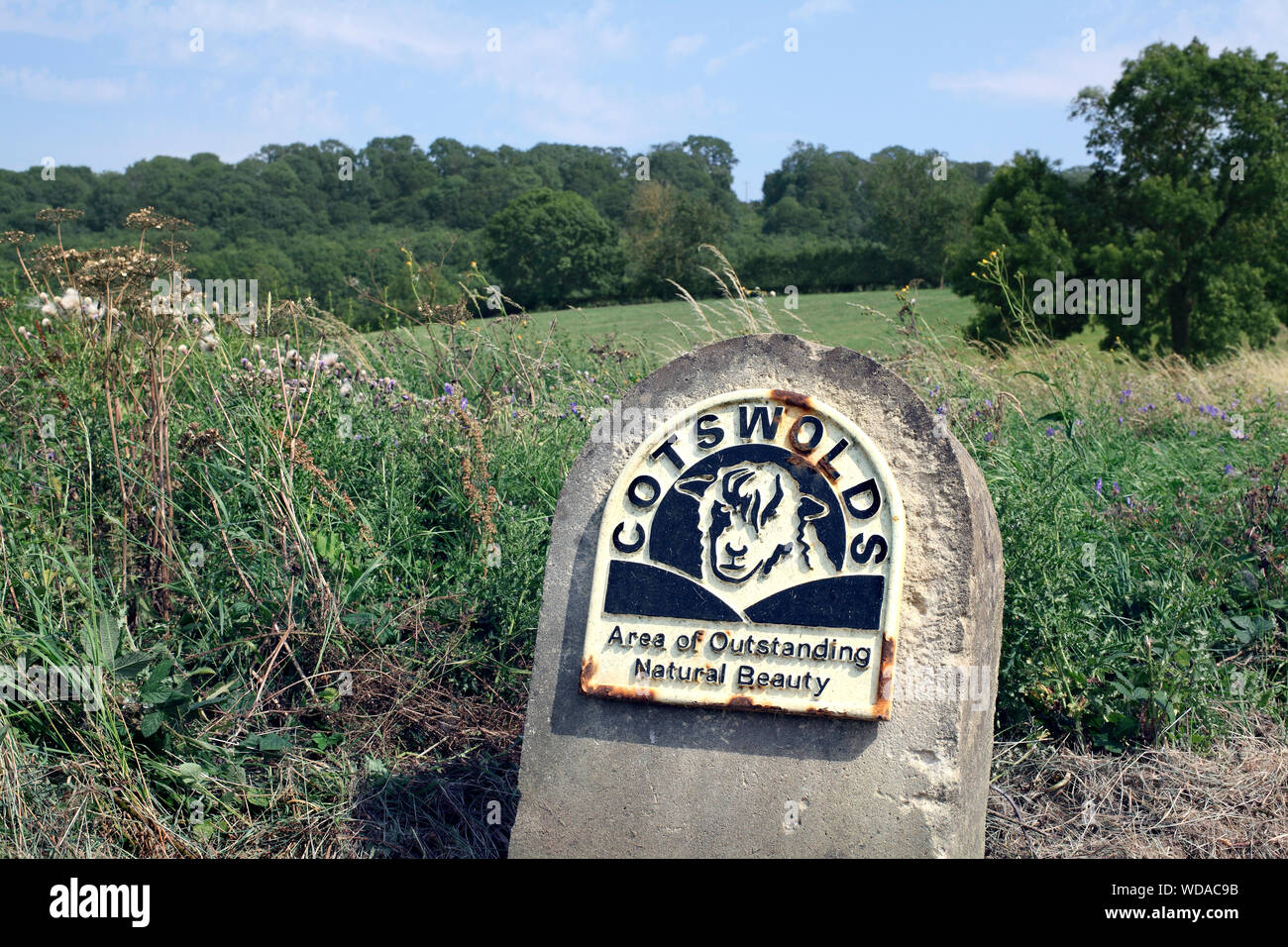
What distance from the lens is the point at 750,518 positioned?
8.05 ft

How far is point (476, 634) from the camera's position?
372 centimetres

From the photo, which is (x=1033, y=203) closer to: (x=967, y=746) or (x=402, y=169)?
(x=967, y=746)

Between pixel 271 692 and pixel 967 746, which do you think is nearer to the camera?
pixel 967 746

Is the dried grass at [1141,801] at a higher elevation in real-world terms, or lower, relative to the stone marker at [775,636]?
lower

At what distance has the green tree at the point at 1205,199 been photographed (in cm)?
1531

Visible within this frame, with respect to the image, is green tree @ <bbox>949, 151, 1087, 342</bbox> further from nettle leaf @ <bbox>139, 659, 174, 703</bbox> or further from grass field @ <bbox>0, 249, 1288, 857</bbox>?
nettle leaf @ <bbox>139, 659, 174, 703</bbox>

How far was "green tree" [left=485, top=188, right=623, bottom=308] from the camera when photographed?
26.4m

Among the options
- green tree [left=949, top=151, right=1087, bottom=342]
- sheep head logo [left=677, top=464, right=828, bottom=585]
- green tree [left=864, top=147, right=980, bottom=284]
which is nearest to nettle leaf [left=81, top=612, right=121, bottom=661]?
sheep head logo [left=677, top=464, right=828, bottom=585]

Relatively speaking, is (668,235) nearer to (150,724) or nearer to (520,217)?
(520,217)

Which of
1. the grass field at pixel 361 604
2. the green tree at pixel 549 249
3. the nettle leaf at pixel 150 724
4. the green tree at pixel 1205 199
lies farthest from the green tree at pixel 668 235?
the nettle leaf at pixel 150 724

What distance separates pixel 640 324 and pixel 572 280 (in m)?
15.8

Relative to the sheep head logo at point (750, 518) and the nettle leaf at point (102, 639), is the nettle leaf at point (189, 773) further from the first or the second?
the sheep head logo at point (750, 518)

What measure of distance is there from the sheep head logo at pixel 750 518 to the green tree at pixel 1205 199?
15.2 meters

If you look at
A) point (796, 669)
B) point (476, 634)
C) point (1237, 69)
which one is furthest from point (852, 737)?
point (1237, 69)
